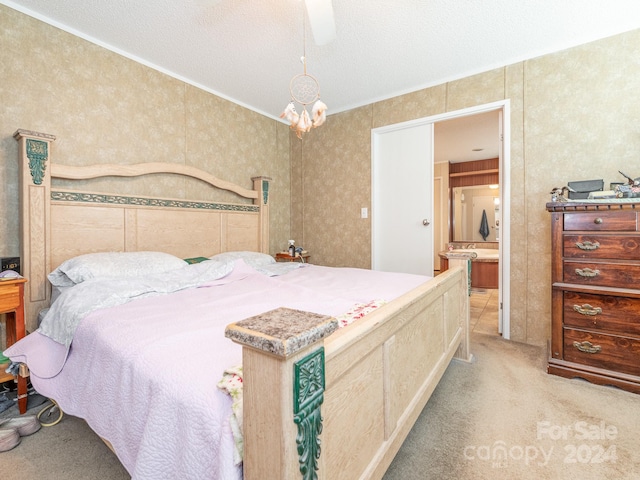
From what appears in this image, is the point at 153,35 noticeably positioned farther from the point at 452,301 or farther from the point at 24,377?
the point at 452,301

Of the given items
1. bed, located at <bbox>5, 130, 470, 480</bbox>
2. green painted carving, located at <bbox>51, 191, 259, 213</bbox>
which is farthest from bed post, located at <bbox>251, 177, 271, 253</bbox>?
bed, located at <bbox>5, 130, 470, 480</bbox>

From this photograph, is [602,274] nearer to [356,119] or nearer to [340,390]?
[340,390]

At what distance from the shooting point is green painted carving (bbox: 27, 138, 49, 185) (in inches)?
75.3

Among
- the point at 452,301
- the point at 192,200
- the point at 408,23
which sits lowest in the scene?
the point at 452,301

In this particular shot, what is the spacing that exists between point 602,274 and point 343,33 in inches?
95.4

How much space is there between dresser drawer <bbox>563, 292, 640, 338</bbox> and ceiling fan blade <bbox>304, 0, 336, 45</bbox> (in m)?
2.24

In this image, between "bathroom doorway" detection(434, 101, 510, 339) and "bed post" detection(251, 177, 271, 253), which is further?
"bed post" detection(251, 177, 271, 253)

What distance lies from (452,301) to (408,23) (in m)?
1.98

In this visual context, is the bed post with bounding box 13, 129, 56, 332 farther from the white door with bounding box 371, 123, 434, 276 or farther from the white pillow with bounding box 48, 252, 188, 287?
the white door with bounding box 371, 123, 434, 276

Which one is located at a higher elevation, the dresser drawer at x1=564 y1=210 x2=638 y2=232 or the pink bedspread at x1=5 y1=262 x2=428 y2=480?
the dresser drawer at x1=564 y1=210 x2=638 y2=232

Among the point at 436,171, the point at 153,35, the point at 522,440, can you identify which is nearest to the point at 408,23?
the point at 153,35

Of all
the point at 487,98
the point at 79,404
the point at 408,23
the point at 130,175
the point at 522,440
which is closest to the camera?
the point at 79,404

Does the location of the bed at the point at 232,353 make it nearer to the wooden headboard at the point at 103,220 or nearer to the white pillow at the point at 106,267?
the wooden headboard at the point at 103,220

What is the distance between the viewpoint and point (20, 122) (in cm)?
205
